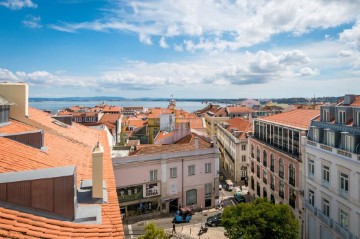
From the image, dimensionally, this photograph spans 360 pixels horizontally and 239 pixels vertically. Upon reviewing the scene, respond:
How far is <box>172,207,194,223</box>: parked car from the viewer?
34.9 metres

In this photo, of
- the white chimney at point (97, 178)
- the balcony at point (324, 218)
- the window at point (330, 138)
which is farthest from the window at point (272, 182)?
the white chimney at point (97, 178)

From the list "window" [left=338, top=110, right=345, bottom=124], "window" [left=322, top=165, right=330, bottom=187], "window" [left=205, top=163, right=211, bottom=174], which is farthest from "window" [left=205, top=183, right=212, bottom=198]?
"window" [left=338, top=110, right=345, bottom=124]

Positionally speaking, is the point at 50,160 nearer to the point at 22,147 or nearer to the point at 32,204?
the point at 22,147

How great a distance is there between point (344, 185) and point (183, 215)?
18.8 metres

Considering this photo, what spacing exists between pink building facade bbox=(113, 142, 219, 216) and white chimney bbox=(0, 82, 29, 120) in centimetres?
1622

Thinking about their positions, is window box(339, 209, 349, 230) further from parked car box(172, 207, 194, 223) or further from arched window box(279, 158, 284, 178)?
parked car box(172, 207, 194, 223)

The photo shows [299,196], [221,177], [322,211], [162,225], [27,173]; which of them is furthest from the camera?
[221,177]

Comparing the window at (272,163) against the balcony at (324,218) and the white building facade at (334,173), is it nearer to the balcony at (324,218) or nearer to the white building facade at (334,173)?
the white building facade at (334,173)

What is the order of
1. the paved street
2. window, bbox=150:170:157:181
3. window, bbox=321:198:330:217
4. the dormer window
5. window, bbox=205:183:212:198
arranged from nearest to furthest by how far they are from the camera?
1. the dormer window
2. window, bbox=321:198:330:217
3. the paved street
4. window, bbox=150:170:157:181
5. window, bbox=205:183:212:198

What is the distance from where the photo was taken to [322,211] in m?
27.5

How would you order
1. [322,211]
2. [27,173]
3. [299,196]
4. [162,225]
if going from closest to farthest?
[27,173] → [322,211] → [299,196] → [162,225]

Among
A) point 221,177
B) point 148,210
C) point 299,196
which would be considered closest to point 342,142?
point 299,196

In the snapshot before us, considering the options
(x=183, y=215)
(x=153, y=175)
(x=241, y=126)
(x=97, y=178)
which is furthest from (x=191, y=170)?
(x=97, y=178)

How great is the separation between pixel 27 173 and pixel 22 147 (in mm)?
4874
